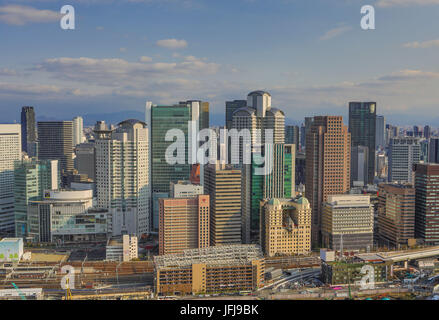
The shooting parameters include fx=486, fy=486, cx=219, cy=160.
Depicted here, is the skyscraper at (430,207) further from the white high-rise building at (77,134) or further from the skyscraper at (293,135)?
the white high-rise building at (77,134)

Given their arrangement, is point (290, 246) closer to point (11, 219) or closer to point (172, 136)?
point (172, 136)

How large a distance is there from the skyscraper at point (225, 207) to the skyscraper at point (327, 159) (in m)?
2.18

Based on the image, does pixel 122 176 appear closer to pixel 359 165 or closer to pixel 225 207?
pixel 225 207

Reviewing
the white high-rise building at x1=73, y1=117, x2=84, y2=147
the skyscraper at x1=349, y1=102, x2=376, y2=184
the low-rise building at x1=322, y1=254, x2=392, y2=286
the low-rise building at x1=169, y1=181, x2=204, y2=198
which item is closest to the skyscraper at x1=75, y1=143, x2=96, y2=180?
the white high-rise building at x1=73, y1=117, x2=84, y2=147

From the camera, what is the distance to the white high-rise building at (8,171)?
1232 centimetres

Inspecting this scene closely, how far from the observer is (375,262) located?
7816 mm

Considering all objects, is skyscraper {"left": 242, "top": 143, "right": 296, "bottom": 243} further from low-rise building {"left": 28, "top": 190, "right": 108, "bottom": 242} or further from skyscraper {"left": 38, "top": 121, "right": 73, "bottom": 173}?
skyscraper {"left": 38, "top": 121, "right": 73, "bottom": 173}

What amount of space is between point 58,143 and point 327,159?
12227 millimetres

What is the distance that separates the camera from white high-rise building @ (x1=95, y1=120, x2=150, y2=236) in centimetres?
1103

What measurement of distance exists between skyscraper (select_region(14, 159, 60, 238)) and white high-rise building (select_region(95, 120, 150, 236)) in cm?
201

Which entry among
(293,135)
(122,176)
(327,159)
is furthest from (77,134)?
(327,159)

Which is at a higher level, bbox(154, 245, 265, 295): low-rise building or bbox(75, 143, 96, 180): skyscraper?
bbox(75, 143, 96, 180): skyscraper

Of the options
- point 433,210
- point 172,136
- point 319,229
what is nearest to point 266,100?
point 172,136

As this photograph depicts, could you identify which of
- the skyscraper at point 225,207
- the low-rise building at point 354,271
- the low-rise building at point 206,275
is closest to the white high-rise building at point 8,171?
the skyscraper at point 225,207
